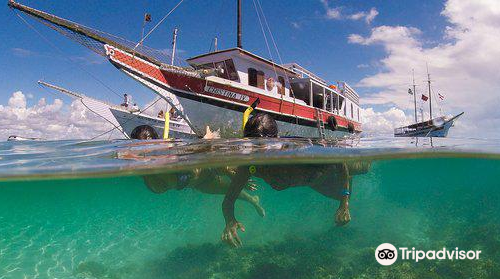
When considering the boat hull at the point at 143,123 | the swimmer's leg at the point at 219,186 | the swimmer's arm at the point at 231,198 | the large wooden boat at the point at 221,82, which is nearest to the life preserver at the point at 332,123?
the large wooden boat at the point at 221,82

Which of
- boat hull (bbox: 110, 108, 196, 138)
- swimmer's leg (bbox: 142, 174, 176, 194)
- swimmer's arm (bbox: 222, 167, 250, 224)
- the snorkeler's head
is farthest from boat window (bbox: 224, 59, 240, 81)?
swimmer's arm (bbox: 222, 167, 250, 224)

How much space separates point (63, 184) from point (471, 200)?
25.4 meters

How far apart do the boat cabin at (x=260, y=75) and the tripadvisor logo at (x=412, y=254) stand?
11564mm

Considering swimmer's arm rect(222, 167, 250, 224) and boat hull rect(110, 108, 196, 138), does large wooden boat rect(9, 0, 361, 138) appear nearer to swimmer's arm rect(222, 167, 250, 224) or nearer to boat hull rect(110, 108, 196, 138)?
boat hull rect(110, 108, 196, 138)

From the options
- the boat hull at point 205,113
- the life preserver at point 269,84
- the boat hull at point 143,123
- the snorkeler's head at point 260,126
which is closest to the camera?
the snorkeler's head at point 260,126

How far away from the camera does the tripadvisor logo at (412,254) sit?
8.12 meters

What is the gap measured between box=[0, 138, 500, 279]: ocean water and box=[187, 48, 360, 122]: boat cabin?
687 cm

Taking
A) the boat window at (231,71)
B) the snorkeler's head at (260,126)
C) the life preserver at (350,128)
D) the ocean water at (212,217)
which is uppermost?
the boat window at (231,71)

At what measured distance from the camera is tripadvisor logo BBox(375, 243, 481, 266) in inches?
320

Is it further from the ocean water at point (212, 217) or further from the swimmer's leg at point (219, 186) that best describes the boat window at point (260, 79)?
the swimmer's leg at point (219, 186)

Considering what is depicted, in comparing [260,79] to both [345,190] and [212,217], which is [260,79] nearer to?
[212,217]

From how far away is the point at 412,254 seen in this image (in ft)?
29.9

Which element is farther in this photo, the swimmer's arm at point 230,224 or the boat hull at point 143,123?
the boat hull at point 143,123

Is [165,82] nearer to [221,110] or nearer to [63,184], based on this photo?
[221,110]
